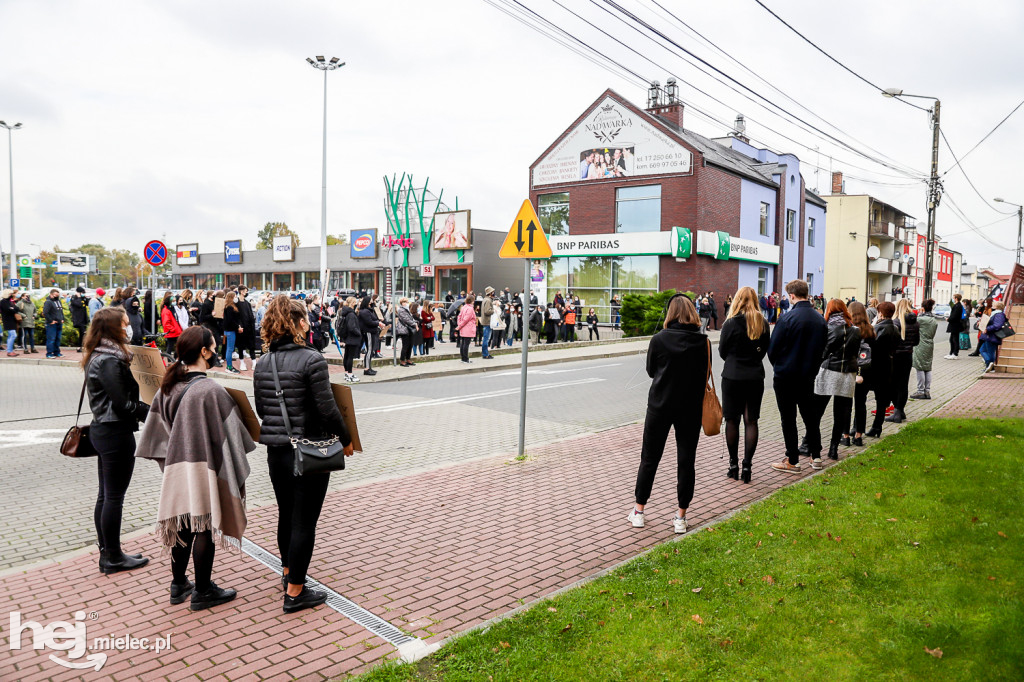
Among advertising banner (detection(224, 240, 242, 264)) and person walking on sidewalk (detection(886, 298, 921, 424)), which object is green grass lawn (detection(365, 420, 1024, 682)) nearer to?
person walking on sidewalk (detection(886, 298, 921, 424))

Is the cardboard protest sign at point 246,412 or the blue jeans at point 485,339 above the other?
the cardboard protest sign at point 246,412

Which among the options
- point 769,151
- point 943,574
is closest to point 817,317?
point 943,574

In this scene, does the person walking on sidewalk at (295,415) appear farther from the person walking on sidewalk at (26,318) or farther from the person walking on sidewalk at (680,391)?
the person walking on sidewalk at (26,318)

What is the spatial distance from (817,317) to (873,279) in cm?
Result: 6184

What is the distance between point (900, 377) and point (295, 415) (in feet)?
30.0

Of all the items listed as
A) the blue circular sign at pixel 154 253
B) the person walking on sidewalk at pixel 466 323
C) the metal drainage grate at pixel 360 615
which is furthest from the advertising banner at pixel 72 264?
the metal drainage grate at pixel 360 615

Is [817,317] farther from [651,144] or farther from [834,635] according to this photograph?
[651,144]

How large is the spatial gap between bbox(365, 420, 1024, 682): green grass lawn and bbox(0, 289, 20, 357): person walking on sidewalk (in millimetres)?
20467

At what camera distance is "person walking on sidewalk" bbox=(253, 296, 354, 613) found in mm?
3992

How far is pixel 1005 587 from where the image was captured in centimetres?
414

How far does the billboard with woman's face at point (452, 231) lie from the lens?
154 ft

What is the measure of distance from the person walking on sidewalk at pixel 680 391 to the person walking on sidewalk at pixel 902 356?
5.26 meters

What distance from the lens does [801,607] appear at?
13.1 feet

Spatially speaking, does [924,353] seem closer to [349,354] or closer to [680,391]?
[680,391]
